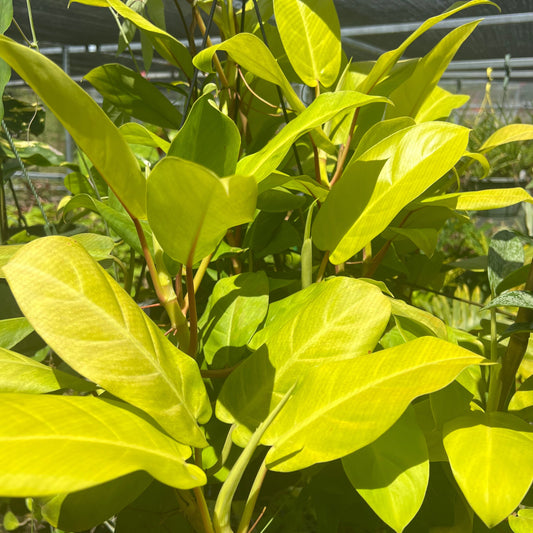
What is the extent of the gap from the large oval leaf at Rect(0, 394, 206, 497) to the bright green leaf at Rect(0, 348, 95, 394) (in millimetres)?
71

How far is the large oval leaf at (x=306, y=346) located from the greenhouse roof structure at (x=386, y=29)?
9.42 ft

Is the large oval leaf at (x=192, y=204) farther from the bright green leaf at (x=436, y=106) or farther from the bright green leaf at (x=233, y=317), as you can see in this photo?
the bright green leaf at (x=436, y=106)

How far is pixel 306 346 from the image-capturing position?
339mm

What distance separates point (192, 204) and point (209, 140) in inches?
4.5

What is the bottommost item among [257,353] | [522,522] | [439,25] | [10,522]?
[10,522]

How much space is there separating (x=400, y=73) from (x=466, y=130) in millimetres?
215

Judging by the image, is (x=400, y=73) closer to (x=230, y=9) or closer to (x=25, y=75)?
(x=230, y=9)

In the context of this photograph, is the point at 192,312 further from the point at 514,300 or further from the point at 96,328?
the point at 514,300

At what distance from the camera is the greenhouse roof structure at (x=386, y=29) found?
2904 mm

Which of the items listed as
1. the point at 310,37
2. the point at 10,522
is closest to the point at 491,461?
the point at 310,37

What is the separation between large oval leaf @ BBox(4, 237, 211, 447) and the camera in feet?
0.85

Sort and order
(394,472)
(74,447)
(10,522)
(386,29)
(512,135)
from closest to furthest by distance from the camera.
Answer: (74,447) → (394,472) → (512,135) → (10,522) → (386,29)

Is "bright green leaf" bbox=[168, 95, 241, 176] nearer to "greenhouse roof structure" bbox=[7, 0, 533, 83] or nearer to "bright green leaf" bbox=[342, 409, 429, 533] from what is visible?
"bright green leaf" bbox=[342, 409, 429, 533]

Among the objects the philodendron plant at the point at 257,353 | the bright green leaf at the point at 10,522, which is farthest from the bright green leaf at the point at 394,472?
the bright green leaf at the point at 10,522
